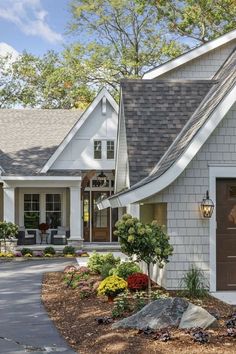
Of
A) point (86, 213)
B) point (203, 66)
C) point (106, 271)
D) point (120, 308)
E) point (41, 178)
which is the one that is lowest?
point (120, 308)

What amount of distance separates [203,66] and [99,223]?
1210 cm

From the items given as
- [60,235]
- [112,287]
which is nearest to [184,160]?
[112,287]

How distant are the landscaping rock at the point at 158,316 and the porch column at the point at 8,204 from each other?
676 inches

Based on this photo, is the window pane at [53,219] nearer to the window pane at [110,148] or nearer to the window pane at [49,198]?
the window pane at [49,198]

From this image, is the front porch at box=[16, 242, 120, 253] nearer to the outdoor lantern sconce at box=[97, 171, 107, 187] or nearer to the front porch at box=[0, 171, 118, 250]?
the front porch at box=[0, 171, 118, 250]

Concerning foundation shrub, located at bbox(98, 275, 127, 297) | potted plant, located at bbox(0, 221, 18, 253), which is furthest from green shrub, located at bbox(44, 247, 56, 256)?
foundation shrub, located at bbox(98, 275, 127, 297)

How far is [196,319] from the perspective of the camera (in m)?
7.85

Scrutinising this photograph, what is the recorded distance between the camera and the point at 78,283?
42.6 ft

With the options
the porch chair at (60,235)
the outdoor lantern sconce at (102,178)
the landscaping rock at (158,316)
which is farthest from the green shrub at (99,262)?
the outdoor lantern sconce at (102,178)

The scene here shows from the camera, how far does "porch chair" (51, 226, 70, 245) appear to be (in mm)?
25516

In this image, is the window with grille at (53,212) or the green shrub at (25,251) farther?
the window with grille at (53,212)

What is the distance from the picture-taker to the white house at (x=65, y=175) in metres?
25.3

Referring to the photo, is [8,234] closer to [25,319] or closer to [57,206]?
[57,206]

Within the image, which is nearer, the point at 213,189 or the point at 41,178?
the point at 213,189
